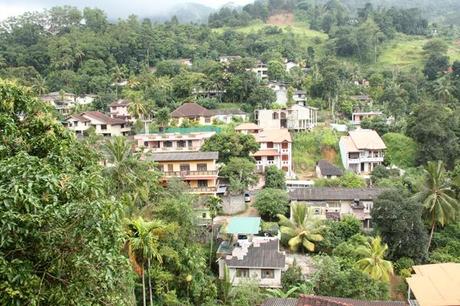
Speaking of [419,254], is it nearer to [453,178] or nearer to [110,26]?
[453,178]

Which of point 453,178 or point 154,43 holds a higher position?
point 154,43

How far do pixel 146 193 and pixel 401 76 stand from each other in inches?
1894

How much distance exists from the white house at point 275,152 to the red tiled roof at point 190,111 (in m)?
8.30

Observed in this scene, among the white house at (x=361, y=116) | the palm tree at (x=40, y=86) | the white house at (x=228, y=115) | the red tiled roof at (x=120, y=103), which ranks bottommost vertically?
Answer: the white house at (x=361, y=116)

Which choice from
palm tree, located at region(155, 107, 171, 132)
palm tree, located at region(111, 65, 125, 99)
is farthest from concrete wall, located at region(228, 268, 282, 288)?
palm tree, located at region(111, 65, 125, 99)

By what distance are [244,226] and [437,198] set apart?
1292cm

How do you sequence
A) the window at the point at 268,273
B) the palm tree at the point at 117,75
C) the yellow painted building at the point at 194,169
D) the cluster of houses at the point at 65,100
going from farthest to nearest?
the palm tree at the point at 117,75, the cluster of houses at the point at 65,100, the yellow painted building at the point at 194,169, the window at the point at 268,273

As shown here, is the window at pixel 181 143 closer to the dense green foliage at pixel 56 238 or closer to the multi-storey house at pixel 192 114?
the multi-storey house at pixel 192 114

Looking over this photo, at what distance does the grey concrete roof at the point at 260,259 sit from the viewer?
80.6 feet

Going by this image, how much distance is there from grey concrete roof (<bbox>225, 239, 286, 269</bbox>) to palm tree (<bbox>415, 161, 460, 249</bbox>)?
10.9 meters

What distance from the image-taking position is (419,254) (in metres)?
27.8

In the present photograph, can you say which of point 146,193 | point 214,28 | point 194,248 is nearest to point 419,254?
point 194,248

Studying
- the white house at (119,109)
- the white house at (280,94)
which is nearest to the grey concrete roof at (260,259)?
the white house at (119,109)

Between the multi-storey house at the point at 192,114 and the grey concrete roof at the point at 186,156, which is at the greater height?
the multi-storey house at the point at 192,114
